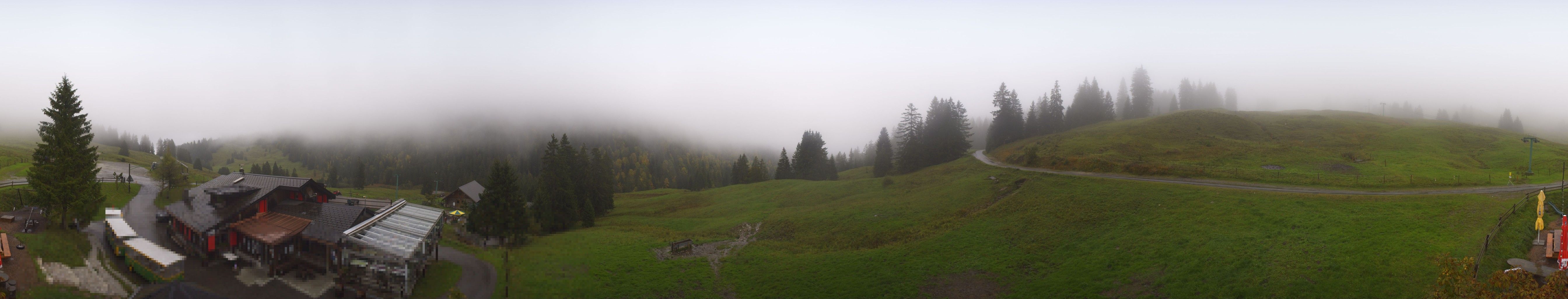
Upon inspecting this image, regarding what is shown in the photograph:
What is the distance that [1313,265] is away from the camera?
2219 cm

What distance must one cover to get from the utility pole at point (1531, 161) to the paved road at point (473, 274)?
64629 millimetres

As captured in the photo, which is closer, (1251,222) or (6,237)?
(6,237)

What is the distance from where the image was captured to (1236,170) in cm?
4353

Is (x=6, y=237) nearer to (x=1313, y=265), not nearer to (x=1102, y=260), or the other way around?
(x=1102, y=260)

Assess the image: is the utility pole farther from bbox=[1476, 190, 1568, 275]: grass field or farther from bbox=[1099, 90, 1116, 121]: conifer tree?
bbox=[1099, 90, 1116, 121]: conifer tree

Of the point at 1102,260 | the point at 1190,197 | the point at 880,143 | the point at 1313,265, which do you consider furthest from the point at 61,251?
the point at 880,143

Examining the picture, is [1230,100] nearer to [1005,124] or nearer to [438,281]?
[1005,124]

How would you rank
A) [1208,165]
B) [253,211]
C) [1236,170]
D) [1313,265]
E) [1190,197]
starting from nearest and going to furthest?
1. [1313,265]
2. [253,211]
3. [1190,197]
4. [1236,170]
5. [1208,165]

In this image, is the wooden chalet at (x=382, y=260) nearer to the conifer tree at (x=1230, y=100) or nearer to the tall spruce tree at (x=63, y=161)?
the tall spruce tree at (x=63, y=161)

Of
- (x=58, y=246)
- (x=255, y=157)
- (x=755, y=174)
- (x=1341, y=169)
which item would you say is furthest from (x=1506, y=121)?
(x=255, y=157)

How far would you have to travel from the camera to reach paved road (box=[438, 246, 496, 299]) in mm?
24547

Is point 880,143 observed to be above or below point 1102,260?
above

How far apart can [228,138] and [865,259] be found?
127 meters

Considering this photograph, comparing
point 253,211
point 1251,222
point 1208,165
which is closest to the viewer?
point 253,211
